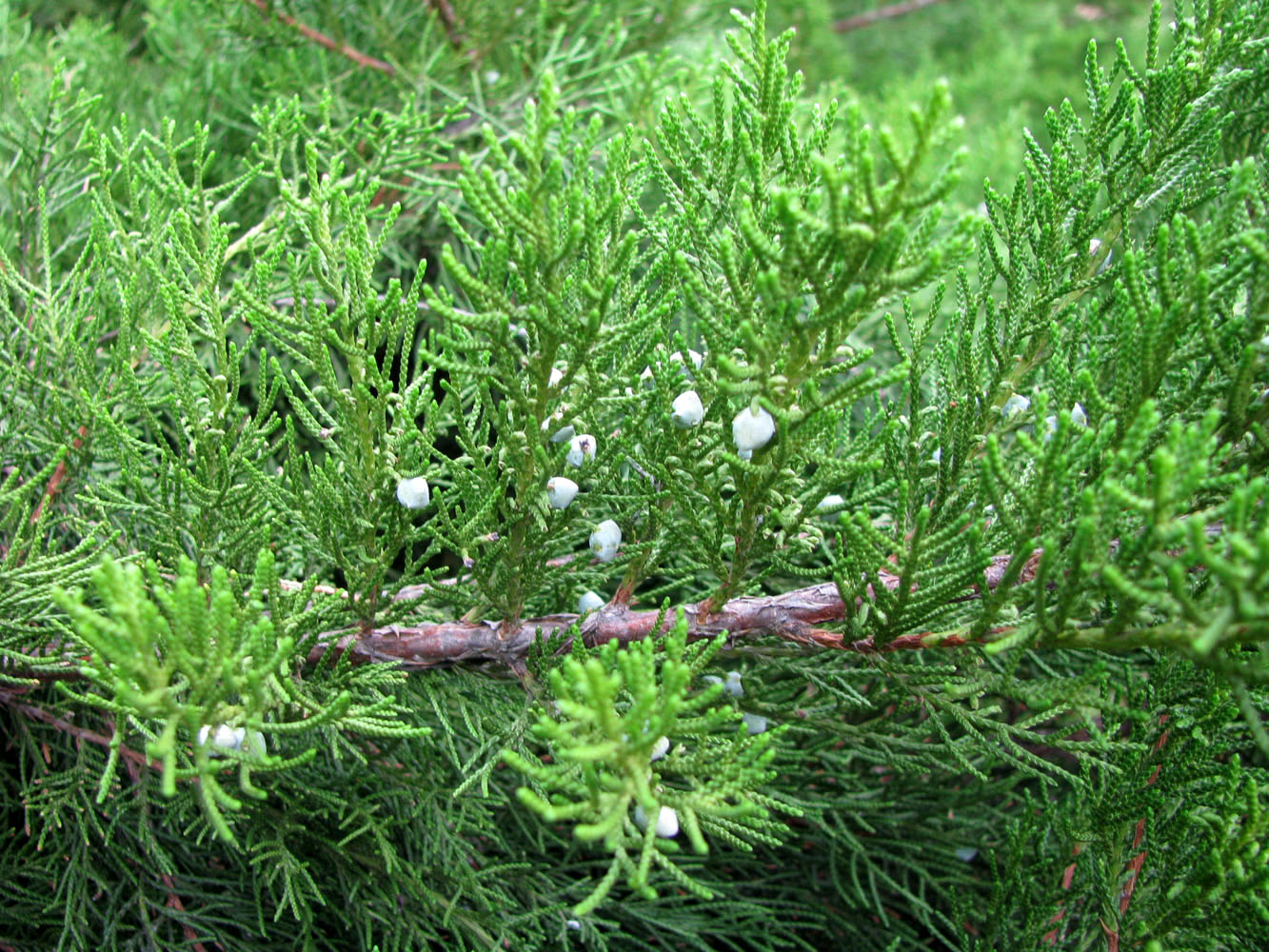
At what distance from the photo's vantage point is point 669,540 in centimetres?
137

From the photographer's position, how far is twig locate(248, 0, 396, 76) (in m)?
2.41

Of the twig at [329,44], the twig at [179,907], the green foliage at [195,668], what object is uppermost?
the twig at [329,44]

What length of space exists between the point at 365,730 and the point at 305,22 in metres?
2.30

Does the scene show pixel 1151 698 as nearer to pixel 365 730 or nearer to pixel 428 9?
pixel 365 730

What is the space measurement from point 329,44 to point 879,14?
3.49 metres

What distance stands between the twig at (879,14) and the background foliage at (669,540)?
10.7ft

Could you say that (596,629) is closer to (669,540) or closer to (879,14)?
(669,540)

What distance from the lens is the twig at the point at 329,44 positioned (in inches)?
94.9

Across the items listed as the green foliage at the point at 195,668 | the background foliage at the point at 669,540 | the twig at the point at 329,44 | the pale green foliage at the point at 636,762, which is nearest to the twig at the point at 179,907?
→ the background foliage at the point at 669,540

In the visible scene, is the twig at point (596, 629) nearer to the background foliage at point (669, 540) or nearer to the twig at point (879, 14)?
the background foliage at point (669, 540)

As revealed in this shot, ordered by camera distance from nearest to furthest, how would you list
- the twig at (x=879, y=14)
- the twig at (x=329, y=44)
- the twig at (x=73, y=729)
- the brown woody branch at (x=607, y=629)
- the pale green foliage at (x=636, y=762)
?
the pale green foliage at (x=636, y=762) → the brown woody branch at (x=607, y=629) → the twig at (x=73, y=729) → the twig at (x=329, y=44) → the twig at (x=879, y=14)

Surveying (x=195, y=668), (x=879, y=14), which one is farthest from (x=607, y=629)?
(x=879, y=14)

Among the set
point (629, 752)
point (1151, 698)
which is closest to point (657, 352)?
point (629, 752)

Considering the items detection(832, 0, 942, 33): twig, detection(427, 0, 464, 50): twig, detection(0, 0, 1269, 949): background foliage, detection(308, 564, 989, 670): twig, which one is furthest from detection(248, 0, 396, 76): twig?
detection(832, 0, 942, 33): twig
